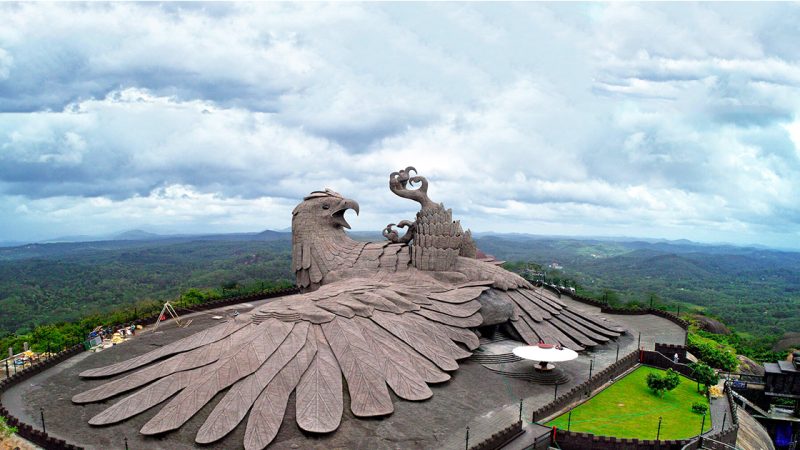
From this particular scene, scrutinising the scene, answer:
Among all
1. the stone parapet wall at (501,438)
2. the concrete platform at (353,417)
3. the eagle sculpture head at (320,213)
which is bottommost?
the stone parapet wall at (501,438)

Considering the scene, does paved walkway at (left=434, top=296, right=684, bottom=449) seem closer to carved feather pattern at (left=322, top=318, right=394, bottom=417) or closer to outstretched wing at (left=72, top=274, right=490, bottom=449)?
outstretched wing at (left=72, top=274, right=490, bottom=449)

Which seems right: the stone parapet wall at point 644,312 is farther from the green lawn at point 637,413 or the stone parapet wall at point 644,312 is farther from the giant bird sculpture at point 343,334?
the green lawn at point 637,413

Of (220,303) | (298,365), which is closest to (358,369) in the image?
(298,365)

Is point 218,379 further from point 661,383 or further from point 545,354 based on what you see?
point 661,383

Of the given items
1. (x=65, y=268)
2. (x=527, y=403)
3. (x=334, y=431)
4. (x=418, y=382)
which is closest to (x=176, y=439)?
(x=334, y=431)

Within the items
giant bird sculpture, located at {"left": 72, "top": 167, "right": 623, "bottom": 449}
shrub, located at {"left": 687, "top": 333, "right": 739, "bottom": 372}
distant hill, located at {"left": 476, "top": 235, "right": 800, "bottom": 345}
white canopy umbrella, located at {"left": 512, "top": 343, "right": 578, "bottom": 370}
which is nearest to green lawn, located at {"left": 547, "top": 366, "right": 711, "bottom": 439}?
white canopy umbrella, located at {"left": 512, "top": 343, "right": 578, "bottom": 370}

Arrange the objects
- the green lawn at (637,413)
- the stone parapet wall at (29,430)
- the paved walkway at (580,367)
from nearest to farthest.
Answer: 1. the stone parapet wall at (29,430)
2. the paved walkway at (580,367)
3. the green lawn at (637,413)

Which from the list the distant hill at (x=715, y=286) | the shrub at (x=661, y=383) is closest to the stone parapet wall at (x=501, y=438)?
the shrub at (x=661, y=383)
